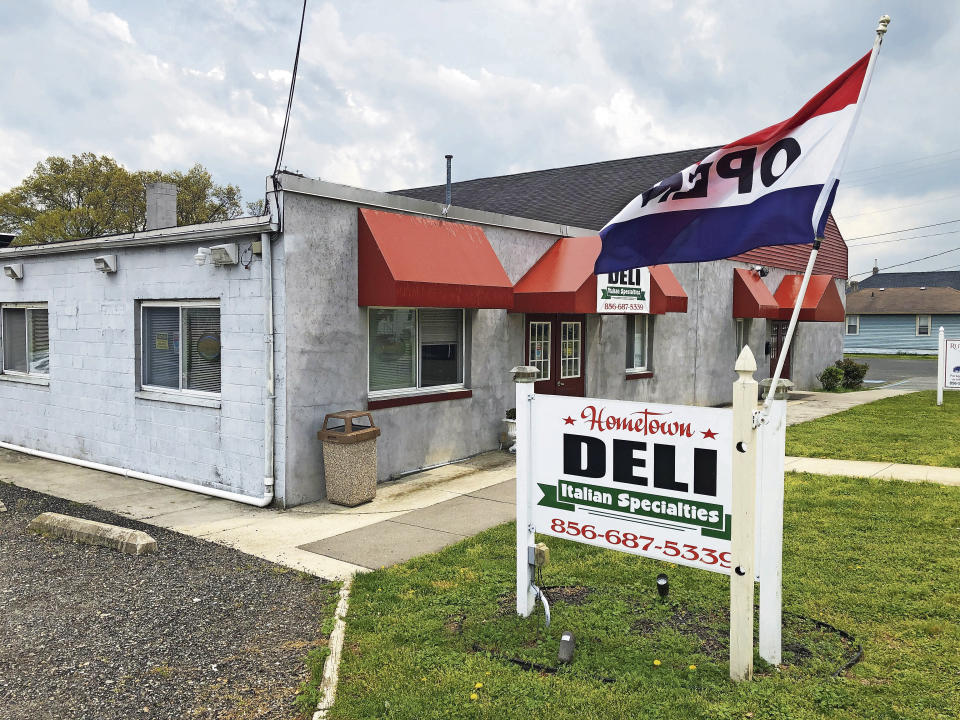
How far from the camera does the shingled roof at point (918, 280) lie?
57.3 m

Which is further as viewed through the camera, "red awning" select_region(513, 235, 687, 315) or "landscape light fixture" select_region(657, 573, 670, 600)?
"red awning" select_region(513, 235, 687, 315)

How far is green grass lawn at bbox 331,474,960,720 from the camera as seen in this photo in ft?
12.9

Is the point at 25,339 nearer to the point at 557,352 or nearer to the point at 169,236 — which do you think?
the point at 169,236

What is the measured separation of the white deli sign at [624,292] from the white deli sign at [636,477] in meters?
6.83

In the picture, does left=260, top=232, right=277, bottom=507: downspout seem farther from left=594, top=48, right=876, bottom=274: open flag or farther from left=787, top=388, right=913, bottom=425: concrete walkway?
left=787, top=388, right=913, bottom=425: concrete walkway

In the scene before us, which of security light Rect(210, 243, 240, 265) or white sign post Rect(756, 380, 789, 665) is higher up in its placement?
security light Rect(210, 243, 240, 265)

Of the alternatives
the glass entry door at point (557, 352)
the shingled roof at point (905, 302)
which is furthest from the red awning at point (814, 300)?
the shingled roof at point (905, 302)

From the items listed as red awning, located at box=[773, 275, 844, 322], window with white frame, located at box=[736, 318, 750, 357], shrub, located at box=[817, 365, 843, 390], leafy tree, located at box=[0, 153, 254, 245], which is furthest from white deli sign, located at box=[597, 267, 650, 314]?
leafy tree, located at box=[0, 153, 254, 245]

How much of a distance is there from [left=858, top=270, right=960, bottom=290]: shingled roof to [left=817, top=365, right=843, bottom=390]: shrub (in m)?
42.1

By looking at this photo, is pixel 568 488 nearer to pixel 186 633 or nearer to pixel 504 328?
pixel 186 633

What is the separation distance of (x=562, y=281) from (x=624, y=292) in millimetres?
1531

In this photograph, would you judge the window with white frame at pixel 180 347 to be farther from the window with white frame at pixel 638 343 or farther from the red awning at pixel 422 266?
the window with white frame at pixel 638 343

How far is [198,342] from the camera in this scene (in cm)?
935

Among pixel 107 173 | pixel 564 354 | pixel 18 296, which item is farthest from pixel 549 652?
pixel 107 173
